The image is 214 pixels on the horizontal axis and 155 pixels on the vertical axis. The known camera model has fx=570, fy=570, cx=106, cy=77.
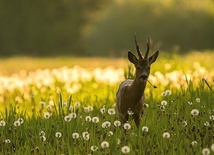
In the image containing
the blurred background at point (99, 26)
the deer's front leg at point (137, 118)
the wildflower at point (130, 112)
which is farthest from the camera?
the blurred background at point (99, 26)

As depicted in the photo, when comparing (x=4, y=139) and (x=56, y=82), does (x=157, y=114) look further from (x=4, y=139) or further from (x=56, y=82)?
(x=56, y=82)

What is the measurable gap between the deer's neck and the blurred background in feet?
48.7

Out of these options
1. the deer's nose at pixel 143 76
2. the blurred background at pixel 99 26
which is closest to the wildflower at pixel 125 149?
the deer's nose at pixel 143 76

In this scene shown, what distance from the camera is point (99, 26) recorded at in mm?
26359

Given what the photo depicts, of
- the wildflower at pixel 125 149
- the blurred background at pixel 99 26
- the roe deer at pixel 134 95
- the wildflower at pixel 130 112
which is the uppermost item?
the blurred background at pixel 99 26

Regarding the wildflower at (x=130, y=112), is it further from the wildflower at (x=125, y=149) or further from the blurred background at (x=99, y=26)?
the blurred background at (x=99, y=26)

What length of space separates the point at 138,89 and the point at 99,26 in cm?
2104

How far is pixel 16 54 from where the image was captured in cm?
2877

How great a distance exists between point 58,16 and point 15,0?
100 inches

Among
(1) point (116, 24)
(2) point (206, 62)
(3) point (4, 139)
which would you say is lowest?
(3) point (4, 139)

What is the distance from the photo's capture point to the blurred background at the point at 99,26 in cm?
2433

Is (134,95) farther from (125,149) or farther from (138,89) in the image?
(125,149)

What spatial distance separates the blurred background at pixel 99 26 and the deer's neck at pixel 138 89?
14842 mm

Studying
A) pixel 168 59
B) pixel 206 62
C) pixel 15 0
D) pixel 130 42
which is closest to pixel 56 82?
pixel 168 59
